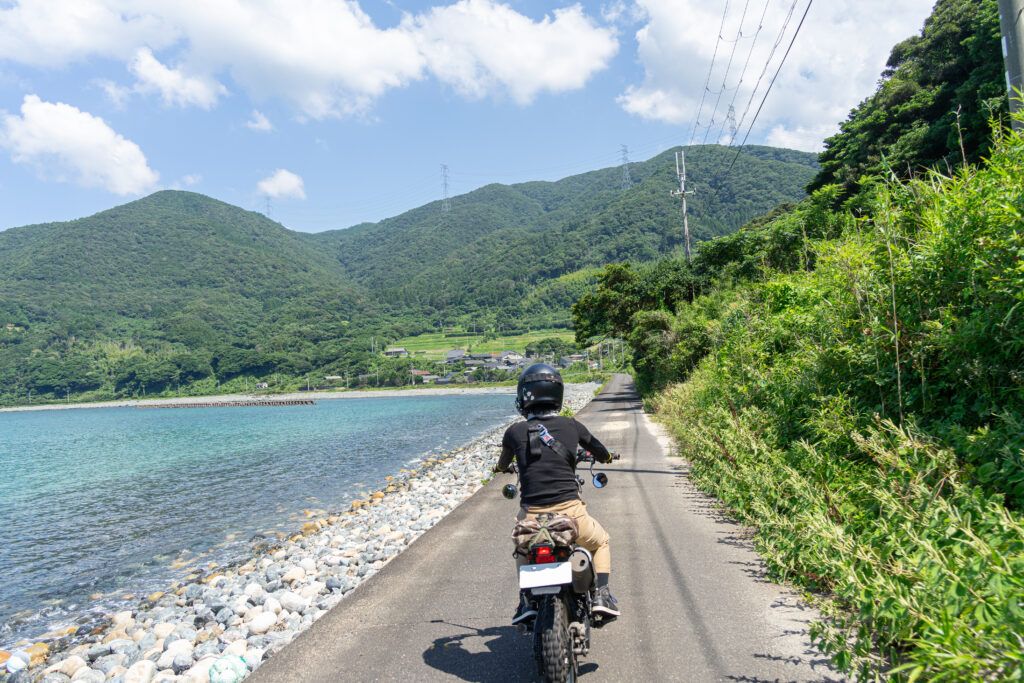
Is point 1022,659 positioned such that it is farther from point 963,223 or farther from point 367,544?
point 367,544

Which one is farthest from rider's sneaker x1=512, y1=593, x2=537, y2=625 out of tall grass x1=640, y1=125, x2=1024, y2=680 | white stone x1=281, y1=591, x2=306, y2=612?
white stone x1=281, y1=591, x2=306, y2=612

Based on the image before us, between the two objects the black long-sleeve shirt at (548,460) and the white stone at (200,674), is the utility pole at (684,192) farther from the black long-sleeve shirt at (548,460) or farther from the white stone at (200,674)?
the white stone at (200,674)

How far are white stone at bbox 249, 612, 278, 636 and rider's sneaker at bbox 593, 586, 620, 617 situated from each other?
13.8 ft

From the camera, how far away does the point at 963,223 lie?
468 centimetres

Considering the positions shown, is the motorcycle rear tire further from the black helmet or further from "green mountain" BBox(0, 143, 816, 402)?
"green mountain" BBox(0, 143, 816, 402)

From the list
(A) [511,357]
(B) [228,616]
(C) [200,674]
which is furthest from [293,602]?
(A) [511,357]

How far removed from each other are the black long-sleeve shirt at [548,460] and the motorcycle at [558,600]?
0.77ft

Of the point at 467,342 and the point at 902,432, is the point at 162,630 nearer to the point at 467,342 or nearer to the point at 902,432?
the point at 902,432

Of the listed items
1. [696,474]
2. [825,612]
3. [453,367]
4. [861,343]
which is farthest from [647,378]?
[453,367]

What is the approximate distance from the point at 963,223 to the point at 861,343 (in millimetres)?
1676

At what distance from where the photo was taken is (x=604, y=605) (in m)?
3.76

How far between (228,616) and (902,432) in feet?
23.8

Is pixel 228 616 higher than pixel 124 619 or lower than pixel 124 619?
higher

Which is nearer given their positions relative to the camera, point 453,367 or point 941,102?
point 941,102
